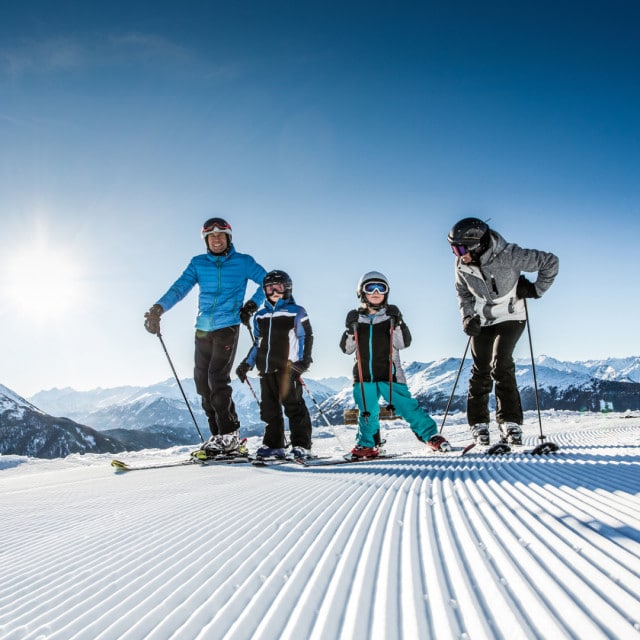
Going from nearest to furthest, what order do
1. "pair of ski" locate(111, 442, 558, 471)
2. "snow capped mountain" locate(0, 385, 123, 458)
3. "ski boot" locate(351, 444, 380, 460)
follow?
"pair of ski" locate(111, 442, 558, 471)
"ski boot" locate(351, 444, 380, 460)
"snow capped mountain" locate(0, 385, 123, 458)

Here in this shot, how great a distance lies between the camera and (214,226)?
5.99m

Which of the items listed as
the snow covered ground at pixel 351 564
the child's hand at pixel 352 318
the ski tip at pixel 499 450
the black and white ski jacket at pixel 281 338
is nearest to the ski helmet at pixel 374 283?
the child's hand at pixel 352 318

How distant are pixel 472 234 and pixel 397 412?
2.19 m

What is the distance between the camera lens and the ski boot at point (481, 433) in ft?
16.2

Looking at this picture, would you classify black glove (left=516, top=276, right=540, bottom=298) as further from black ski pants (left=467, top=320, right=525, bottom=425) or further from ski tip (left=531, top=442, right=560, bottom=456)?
ski tip (left=531, top=442, right=560, bottom=456)

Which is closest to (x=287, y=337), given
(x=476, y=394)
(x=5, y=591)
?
(x=476, y=394)

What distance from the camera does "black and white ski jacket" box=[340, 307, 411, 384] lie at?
5.32 m

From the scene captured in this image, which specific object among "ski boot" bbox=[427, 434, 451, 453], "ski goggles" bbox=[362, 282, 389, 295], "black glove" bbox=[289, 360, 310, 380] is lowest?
"ski boot" bbox=[427, 434, 451, 453]

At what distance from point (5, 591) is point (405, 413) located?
426 cm

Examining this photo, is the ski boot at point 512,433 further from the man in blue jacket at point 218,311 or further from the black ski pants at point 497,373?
Answer: the man in blue jacket at point 218,311

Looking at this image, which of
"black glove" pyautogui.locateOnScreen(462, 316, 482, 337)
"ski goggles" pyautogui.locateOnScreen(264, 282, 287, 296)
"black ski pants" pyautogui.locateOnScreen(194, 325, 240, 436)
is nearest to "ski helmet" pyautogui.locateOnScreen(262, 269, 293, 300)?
"ski goggles" pyautogui.locateOnScreen(264, 282, 287, 296)

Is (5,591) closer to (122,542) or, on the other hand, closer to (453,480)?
(122,542)

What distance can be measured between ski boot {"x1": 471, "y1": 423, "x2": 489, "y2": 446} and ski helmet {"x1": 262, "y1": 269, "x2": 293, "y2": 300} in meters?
2.82

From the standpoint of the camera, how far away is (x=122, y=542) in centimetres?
190
